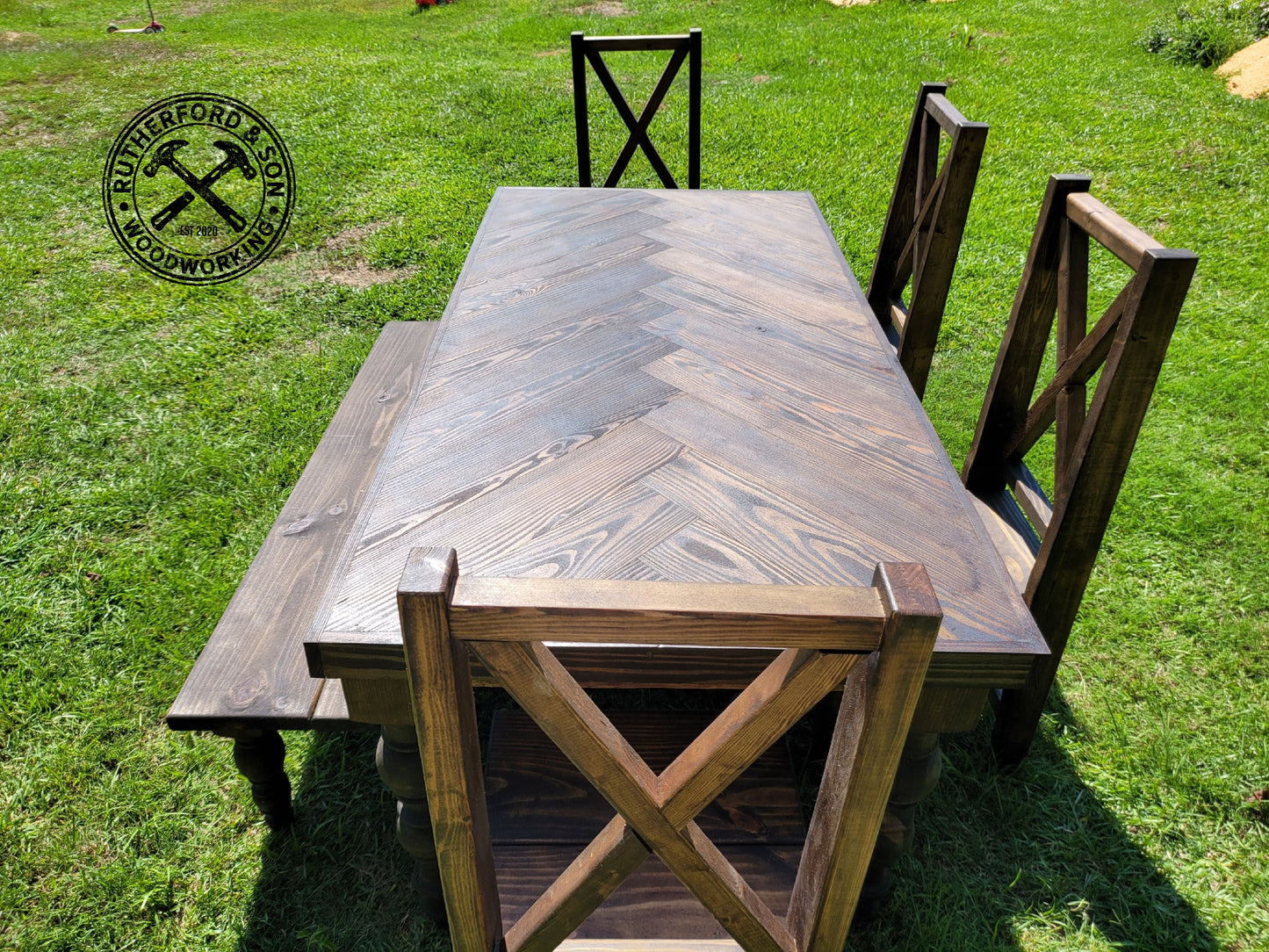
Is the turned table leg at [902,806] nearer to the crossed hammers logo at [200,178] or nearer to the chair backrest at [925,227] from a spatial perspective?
the chair backrest at [925,227]

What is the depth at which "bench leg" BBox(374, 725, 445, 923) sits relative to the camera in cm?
133

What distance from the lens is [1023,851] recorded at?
6.18 feet

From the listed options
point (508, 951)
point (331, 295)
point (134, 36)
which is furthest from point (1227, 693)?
point (134, 36)

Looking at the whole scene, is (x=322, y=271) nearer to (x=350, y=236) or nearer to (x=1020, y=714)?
(x=350, y=236)

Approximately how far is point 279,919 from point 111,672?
A: 97 centimetres

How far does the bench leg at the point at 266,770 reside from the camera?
5.42ft

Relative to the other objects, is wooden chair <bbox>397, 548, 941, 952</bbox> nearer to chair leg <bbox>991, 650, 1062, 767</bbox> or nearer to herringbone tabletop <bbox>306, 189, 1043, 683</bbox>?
herringbone tabletop <bbox>306, 189, 1043, 683</bbox>

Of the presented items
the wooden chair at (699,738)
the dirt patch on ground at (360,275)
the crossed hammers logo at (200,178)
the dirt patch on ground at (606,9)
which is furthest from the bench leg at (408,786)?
the dirt patch on ground at (606,9)

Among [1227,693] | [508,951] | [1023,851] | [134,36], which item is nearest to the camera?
[508,951]

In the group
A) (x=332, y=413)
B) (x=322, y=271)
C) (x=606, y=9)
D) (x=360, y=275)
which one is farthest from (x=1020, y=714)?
(x=606, y=9)

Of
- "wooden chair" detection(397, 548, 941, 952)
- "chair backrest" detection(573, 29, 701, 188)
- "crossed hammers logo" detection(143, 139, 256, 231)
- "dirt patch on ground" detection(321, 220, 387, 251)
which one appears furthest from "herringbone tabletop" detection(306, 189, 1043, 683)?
"crossed hammers logo" detection(143, 139, 256, 231)

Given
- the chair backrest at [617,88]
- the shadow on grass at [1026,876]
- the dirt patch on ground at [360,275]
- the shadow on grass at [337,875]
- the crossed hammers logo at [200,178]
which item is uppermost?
the chair backrest at [617,88]

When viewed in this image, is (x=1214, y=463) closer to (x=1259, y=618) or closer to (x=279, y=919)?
(x=1259, y=618)

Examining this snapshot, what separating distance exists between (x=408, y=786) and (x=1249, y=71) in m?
8.71
